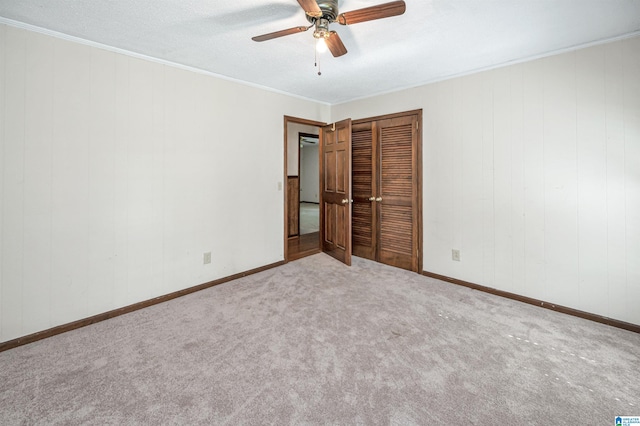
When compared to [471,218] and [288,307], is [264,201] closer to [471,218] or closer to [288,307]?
[288,307]

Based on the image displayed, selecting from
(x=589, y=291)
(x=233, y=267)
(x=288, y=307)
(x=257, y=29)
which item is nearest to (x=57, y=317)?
(x=233, y=267)

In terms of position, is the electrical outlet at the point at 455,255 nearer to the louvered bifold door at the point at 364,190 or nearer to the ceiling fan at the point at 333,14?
the louvered bifold door at the point at 364,190

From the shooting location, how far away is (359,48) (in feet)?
8.70

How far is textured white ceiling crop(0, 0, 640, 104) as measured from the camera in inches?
78.8

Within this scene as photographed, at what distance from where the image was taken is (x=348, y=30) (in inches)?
91.6

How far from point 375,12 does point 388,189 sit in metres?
2.57

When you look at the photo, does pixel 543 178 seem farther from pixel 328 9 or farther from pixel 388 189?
pixel 328 9

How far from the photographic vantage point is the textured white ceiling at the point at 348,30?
6.57 ft

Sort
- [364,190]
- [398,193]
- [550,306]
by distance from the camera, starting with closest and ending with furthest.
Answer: [550,306] → [398,193] → [364,190]

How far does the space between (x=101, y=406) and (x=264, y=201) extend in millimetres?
2671

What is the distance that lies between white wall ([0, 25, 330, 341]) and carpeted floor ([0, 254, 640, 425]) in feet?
1.35

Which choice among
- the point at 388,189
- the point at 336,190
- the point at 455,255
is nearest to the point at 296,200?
the point at 336,190

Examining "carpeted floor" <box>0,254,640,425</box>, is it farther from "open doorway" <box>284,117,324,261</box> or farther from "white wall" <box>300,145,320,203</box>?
"white wall" <box>300,145,320,203</box>

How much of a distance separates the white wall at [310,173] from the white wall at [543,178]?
320 inches
